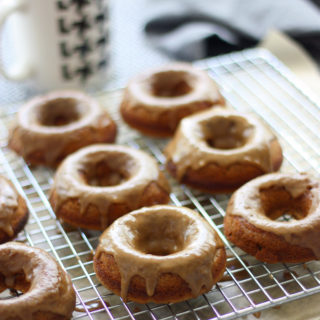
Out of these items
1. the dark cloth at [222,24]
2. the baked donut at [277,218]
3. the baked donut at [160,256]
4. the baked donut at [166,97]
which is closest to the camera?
the baked donut at [160,256]

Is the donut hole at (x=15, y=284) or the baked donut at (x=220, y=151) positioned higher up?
the baked donut at (x=220, y=151)

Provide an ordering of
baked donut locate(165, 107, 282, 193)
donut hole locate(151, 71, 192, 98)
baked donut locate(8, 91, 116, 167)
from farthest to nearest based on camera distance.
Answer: donut hole locate(151, 71, 192, 98) → baked donut locate(8, 91, 116, 167) → baked donut locate(165, 107, 282, 193)

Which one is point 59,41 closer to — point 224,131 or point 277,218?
point 224,131

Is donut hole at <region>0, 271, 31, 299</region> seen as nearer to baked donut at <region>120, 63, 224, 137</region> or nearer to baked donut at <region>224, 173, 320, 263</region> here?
baked donut at <region>224, 173, 320, 263</region>

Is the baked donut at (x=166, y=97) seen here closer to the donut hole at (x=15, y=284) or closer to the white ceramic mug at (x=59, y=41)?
the white ceramic mug at (x=59, y=41)

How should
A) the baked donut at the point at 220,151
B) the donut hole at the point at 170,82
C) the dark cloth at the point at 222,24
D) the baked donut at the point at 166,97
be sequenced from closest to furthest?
the baked donut at the point at 220,151 → the baked donut at the point at 166,97 → the donut hole at the point at 170,82 → the dark cloth at the point at 222,24

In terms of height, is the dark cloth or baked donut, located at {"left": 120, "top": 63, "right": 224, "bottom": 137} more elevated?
the dark cloth

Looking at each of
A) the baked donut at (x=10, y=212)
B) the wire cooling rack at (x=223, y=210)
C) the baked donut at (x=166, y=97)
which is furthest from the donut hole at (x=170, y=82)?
the baked donut at (x=10, y=212)

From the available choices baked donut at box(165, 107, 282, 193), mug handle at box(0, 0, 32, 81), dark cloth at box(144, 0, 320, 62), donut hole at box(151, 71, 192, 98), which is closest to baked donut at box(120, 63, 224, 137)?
donut hole at box(151, 71, 192, 98)
